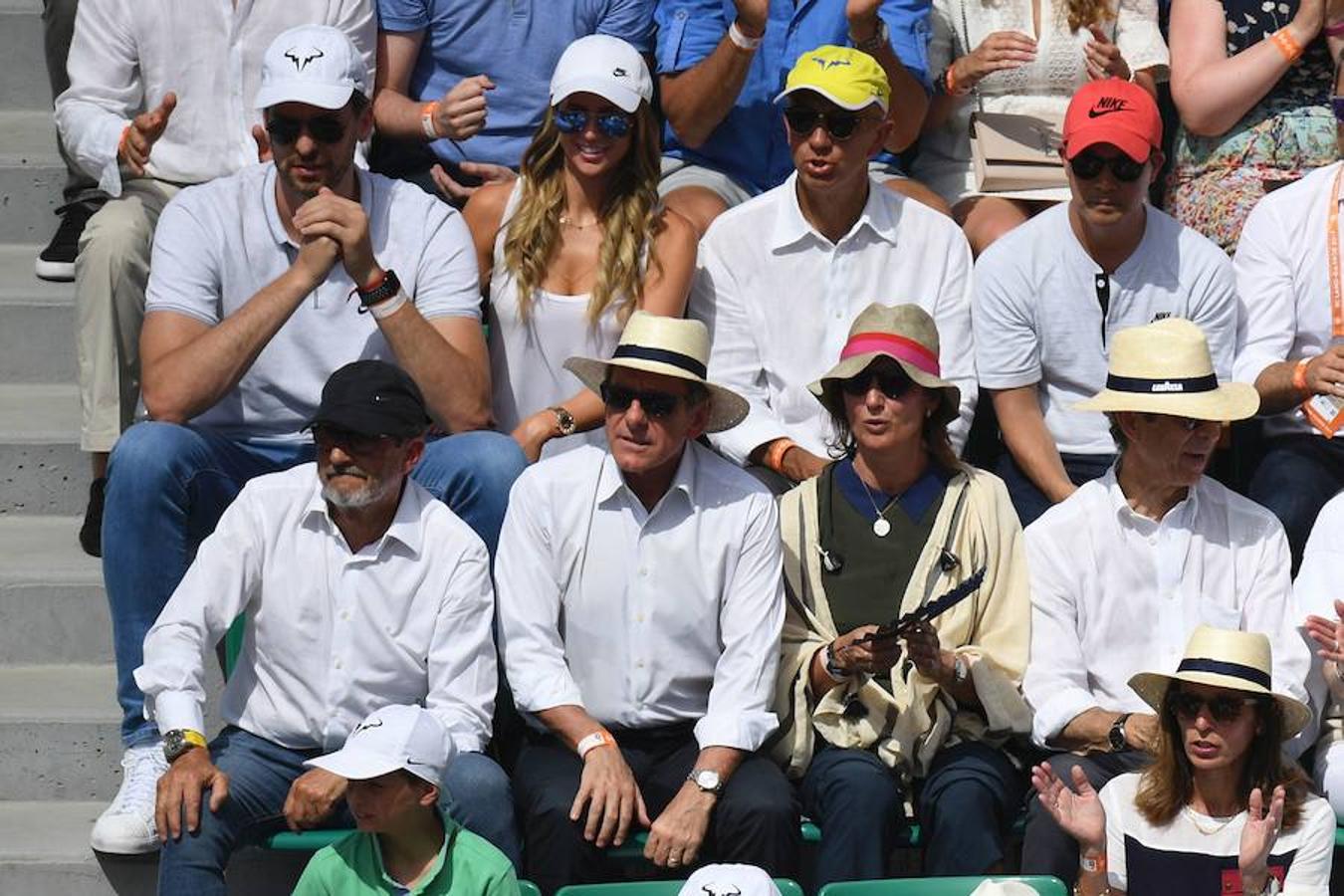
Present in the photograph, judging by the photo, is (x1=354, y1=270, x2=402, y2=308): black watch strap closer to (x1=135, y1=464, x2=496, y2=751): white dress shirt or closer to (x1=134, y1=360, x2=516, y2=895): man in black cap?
(x1=134, y1=360, x2=516, y2=895): man in black cap

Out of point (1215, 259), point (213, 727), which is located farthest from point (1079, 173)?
point (213, 727)

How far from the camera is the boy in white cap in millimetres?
5125

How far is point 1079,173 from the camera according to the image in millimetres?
6699

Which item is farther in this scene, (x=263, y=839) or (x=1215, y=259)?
(x=1215, y=259)

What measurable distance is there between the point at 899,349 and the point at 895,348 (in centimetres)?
1

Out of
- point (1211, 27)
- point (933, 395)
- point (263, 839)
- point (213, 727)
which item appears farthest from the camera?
point (1211, 27)

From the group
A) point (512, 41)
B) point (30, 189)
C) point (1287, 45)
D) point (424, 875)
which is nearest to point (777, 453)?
point (512, 41)

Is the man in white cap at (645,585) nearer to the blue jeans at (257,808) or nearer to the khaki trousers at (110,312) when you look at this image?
the blue jeans at (257,808)

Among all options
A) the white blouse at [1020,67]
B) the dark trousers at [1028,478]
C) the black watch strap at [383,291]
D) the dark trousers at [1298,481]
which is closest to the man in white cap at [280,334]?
the black watch strap at [383,291]

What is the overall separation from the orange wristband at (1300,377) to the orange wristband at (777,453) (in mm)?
1371

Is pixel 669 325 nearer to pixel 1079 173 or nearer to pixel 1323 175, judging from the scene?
pixel 1079 173

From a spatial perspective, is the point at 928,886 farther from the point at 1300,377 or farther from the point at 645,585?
the point at 1300,377

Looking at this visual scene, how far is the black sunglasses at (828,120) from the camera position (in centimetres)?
671

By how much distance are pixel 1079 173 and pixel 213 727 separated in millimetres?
2830
